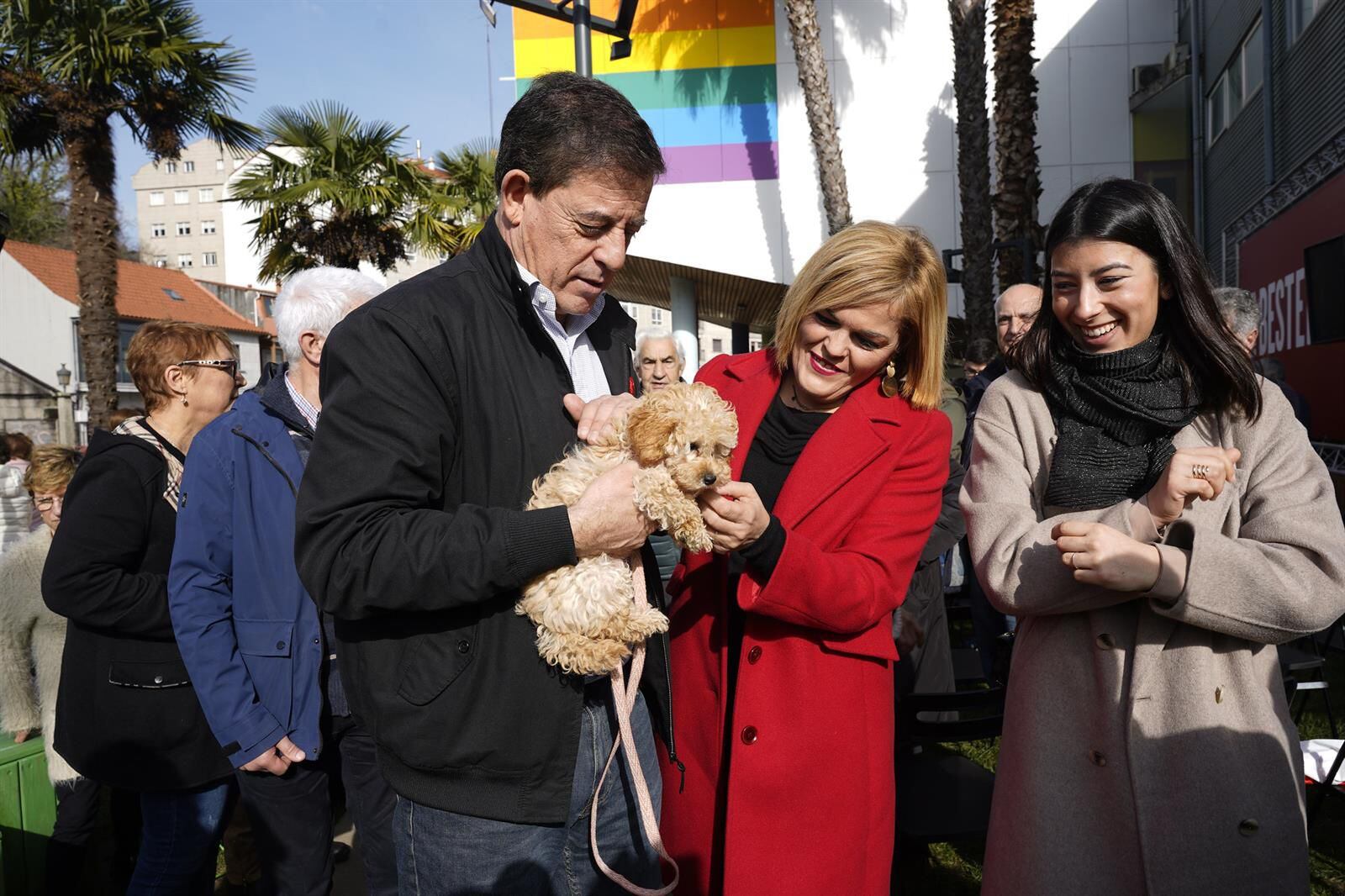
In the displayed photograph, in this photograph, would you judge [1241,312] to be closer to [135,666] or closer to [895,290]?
[895,290]

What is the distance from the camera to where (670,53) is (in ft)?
52.6

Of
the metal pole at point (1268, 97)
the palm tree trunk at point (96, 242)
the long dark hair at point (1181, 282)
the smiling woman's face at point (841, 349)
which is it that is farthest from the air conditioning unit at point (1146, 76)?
the palm tree trunk at point (96, 242)

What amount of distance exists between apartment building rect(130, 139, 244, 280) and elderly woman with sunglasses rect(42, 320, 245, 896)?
86.0 metres

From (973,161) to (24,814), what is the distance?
41.5 ft

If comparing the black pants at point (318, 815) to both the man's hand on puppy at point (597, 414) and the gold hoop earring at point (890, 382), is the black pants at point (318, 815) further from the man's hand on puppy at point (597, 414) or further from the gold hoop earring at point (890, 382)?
the gold hoop earring at point (890, 382)

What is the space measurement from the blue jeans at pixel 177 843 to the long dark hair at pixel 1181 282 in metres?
3.52

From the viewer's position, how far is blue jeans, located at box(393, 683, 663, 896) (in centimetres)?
187

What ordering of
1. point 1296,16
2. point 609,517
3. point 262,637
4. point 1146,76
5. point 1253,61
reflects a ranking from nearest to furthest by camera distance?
point 609,517 < point 262,637 < point 1296,16 < point 1253,61 < point 1146,76

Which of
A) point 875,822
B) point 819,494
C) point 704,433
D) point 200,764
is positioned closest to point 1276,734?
point 875,822

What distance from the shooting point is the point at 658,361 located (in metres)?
6.86

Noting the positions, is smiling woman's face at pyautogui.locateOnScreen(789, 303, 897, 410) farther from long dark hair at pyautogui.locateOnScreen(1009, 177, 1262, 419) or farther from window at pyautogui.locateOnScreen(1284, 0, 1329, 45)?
window at pyautogui.locateOnScreen(1284, 0, 1329, 45)

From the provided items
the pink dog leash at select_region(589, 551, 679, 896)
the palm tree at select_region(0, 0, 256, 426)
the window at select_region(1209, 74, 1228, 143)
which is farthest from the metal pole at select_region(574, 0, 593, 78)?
the window at select_region(1209, 74, 1228, 143)

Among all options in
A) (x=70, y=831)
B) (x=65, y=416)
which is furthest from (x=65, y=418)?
(x=70, y=831)

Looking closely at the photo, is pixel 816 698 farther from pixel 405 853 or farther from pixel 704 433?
pixel 405 853
